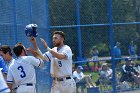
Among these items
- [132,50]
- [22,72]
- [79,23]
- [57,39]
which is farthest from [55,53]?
[132,50]

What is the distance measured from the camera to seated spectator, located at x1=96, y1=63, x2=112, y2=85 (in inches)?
661

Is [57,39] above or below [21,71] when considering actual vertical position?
above

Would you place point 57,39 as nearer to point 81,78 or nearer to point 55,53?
point 55,53

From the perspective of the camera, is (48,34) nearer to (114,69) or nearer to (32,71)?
(114,69)

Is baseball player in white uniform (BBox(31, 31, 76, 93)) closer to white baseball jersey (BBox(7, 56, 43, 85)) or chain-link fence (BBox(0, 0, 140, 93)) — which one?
white baseball jersey (BBox(7, 56, 43, 85))

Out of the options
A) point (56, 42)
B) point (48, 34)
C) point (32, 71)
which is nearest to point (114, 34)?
point (48, 34)

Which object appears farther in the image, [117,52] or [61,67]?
[117,52]

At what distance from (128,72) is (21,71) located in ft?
25.8

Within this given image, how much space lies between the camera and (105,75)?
1689 centimetres

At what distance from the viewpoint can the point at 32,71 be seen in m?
9.98

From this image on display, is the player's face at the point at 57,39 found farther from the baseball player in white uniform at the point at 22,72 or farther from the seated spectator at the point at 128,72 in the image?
A: the seated spectator at the point at 128,72

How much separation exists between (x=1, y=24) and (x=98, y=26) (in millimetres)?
3735

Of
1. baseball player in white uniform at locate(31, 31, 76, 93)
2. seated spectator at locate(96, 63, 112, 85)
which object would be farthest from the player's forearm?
seated spectator at locate(96, 63, 112, 85)

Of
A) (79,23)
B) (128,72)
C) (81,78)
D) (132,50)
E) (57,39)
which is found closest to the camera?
(57,39)
